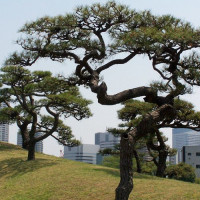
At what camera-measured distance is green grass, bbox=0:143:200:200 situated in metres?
12.9

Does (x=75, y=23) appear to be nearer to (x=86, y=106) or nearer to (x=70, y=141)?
(x=86, y=106)

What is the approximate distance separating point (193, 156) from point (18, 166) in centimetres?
7037

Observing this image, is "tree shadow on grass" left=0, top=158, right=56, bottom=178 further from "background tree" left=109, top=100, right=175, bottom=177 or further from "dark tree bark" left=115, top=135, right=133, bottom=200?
"dark tree bark" left=115, top=135, right=133, bottom=200

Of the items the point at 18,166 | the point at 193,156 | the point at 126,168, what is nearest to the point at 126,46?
the point at 126,168

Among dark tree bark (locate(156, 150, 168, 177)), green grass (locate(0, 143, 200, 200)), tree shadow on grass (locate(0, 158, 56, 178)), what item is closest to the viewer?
green grass (locate(0, 143, 200, 200))

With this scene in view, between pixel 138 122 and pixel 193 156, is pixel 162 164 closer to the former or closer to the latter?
pixel 138 122

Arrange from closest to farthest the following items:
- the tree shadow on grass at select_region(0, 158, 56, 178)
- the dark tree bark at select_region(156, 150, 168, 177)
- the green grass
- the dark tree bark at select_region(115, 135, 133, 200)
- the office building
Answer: the dark tree bark at select_region(115, 135, 133, 200)
the green grass
the tree shadow on grass at select_region(0, 158, 56, 178)
the dark tree bark at select_region(156, 150, 168, 177)
the office building

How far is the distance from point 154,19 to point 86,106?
10801mm

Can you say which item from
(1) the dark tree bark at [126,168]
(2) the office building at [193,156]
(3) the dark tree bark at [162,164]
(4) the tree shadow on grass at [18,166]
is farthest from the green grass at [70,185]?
(2) the office building at [193,156]

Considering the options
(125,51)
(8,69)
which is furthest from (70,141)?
(125,51)

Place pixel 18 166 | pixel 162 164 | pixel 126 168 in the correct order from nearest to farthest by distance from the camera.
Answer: pixel 126 168 < pixel 18 166 < pixel 162 164

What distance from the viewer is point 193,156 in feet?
274

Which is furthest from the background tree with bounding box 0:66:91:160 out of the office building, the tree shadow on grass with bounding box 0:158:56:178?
the office building

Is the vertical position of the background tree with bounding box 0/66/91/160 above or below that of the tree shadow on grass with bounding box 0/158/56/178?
above
